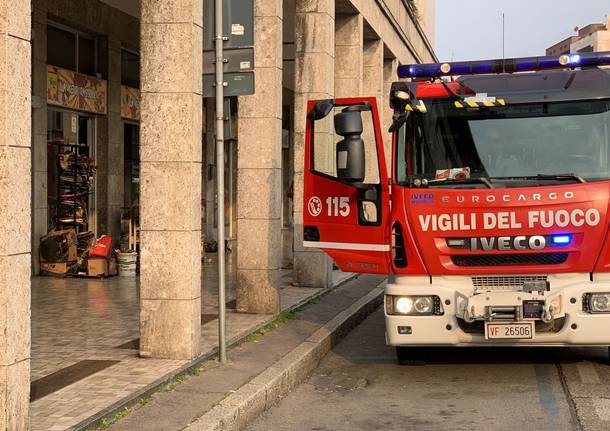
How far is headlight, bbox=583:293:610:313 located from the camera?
7.97 m

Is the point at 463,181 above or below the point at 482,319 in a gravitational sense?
above

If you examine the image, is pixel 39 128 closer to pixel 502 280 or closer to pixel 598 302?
pixel 502 280

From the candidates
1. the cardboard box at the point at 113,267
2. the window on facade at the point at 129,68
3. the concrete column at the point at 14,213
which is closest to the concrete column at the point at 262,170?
the cardboard box at the point at 113,267

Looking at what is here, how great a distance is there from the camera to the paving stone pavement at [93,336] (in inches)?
262

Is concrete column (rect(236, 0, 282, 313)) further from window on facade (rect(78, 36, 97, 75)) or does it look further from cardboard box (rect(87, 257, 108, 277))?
window on facade (rect(78, 36, 97, 75))

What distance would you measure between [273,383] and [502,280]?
2249mm

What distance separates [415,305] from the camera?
830 cm

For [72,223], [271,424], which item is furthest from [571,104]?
[72,223]

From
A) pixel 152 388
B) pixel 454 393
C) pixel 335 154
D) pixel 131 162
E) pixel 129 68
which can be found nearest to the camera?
pixel 152 388

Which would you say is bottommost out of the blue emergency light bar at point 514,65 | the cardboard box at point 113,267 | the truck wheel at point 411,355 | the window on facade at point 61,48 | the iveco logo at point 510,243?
the truck wheel at point 411,355

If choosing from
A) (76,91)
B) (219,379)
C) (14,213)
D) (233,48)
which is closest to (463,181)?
(233,48)

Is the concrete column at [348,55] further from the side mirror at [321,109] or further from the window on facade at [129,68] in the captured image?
the side mirror at [321,109]

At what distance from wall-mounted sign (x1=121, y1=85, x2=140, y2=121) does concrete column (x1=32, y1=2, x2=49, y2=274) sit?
3273 mm

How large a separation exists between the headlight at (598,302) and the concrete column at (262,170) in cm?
480
